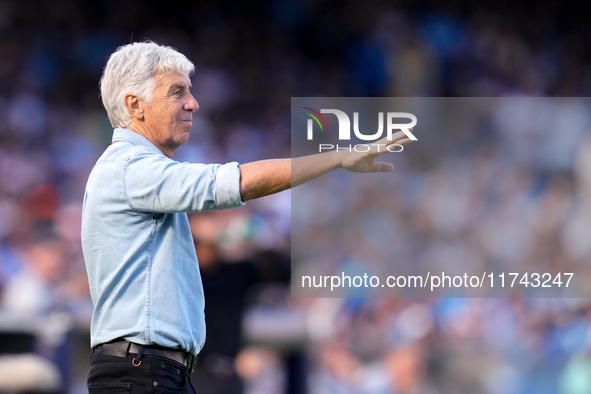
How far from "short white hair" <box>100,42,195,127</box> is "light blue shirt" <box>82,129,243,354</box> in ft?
0.42

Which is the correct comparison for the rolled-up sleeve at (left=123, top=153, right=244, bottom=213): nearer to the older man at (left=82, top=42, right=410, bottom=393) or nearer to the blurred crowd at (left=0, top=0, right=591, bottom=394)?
the older man at (left=82, top=42, right=410, bottom=393)

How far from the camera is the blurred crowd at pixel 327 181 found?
541 cm

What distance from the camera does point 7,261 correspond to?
6398mm

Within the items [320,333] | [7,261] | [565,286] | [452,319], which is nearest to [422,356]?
[452,319]

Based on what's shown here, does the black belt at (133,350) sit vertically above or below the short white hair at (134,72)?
below

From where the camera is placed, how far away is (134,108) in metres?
2.30

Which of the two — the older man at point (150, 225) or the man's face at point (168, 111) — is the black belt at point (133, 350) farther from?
the man's face at point (168, 111)

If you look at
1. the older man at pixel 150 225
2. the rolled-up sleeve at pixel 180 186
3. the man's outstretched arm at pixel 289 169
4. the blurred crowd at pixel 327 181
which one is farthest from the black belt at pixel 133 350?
the blurred crowd at pixel 327 181

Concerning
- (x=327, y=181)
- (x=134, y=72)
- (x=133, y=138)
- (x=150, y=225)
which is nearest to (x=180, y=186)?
(x=150, y=225)

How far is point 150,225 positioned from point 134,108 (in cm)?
35

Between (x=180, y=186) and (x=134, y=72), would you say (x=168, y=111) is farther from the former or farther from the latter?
(x=180, y=186)

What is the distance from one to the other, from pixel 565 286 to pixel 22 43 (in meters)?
5.90

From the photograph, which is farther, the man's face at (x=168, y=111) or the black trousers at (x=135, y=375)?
the man's face at (x=168, y=111)

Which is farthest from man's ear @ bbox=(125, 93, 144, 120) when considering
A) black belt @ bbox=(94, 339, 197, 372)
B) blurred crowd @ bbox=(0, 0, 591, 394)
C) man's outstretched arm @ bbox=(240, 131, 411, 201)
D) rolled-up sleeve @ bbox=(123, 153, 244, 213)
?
blurred crowd @ bbox=(0, 0, 591, 394)
